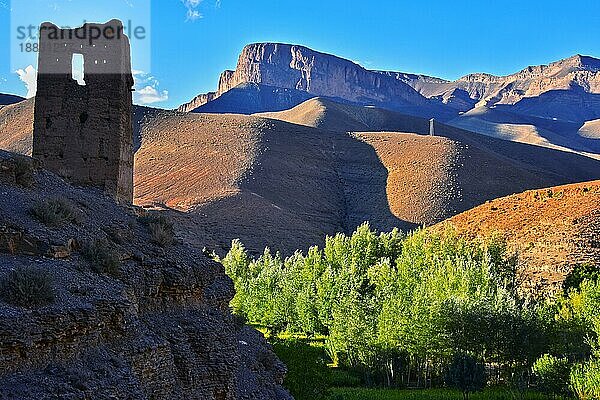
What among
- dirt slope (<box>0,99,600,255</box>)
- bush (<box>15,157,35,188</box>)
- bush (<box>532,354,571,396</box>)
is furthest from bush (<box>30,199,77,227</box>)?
dirt slope (<box>0,99,600,255</box>)

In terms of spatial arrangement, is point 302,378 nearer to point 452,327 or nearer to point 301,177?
point 452,327

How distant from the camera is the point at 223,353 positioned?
1090 centimetres

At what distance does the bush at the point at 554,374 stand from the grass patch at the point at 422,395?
497 mm

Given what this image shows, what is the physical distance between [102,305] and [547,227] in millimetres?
38528

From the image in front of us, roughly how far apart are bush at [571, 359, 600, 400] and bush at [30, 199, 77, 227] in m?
16.6

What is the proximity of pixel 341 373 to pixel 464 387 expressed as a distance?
776 cm

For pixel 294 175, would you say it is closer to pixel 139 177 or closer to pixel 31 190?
pixel 139 177

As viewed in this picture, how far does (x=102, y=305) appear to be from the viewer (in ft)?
26.6

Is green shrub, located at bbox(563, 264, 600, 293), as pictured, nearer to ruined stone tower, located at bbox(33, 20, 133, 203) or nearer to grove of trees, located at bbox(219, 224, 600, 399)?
grove of trees, located at bbox(219, 224, 600, 399)

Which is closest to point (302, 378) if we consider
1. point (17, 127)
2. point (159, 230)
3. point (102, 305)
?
point (159, 230)

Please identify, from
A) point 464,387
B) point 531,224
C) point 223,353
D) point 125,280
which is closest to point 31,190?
point 125,280

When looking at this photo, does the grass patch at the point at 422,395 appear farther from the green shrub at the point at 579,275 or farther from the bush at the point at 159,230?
the bush at the point at 159,230

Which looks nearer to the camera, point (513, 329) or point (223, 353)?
point (223, 353)

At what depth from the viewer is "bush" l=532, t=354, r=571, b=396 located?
72.5 ft
